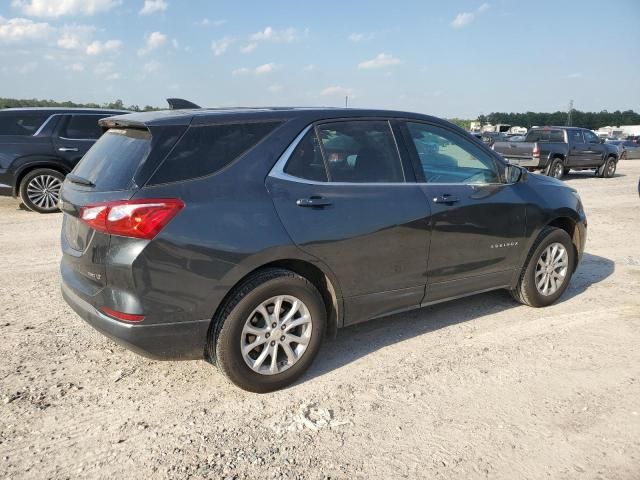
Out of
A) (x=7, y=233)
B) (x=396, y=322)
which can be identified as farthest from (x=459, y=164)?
(x=7, y=233)

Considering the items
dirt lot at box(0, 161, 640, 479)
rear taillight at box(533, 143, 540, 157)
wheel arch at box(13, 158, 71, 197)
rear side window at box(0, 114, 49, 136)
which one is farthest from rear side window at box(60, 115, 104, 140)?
rear taillight at box(533, 143, 540, 157)

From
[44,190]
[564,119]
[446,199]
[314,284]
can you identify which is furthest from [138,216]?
[564,119]

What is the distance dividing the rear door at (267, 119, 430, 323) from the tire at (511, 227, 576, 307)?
132 cm

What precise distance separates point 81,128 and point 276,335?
25.9 feet

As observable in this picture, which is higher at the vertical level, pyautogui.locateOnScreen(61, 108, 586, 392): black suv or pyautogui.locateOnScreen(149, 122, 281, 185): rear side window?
pyautogui.locateOnScreen(149, 122, 281, 185): rear side window

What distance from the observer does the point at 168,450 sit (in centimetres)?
270

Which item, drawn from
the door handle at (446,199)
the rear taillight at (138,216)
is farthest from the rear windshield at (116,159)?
the door handle at (446,199)

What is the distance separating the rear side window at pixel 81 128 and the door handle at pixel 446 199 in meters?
7.56

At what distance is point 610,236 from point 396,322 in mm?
5338

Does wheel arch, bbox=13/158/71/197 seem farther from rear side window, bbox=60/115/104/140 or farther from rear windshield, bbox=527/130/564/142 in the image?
rear windshield, bbox=527/130/564/142

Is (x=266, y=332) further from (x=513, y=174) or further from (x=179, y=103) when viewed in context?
(x=513, y=174)

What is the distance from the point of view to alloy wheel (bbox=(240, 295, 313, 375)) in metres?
3.16

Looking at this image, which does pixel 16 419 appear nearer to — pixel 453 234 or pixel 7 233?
pixel 453 234

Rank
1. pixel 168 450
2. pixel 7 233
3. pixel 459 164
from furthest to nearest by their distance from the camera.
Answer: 1. pixel 7 233
2. pixel 459 164
3. pixel 168 450
